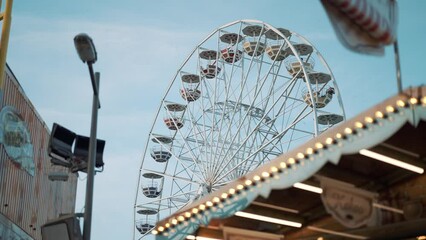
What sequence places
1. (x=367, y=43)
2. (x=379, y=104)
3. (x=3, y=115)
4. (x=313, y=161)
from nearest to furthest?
(x=367, y=43), (x=379, y=104), (x=313, y=161), (x=3, y=115)

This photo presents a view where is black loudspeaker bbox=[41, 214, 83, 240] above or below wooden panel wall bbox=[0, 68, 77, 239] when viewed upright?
below

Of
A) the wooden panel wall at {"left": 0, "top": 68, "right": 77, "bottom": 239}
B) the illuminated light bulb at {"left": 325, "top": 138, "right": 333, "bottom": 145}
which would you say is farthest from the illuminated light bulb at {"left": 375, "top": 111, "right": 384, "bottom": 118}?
the wooden panel wall at {"left": 0, "top": 68, "right": 77, "bottom": 239}

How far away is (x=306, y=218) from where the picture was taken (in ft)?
28.5

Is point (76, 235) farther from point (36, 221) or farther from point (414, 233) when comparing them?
point (36, 221)

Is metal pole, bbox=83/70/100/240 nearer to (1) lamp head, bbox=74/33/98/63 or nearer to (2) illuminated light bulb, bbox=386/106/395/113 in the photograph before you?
(1) lamp head, bbox=74/33/98/63

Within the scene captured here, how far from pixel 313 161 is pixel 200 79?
91.9ft

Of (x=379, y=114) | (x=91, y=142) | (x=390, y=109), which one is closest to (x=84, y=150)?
(x=91, y=142)

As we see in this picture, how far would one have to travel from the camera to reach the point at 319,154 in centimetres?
689

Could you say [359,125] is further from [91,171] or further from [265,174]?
[91,171]

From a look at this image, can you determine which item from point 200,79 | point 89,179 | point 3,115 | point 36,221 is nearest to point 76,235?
point 89,179

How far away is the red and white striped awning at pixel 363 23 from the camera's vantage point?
5.51 m

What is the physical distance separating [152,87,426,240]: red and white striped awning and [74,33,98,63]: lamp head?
7.88 ft

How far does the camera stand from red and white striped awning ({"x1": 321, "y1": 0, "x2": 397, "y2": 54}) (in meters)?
5.51

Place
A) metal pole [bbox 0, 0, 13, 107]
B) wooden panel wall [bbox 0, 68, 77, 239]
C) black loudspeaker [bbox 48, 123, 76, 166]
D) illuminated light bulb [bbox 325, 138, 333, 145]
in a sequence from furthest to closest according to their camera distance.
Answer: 1. wooden panel wall [bbox 0, 68, 77, 239]
2. metal pole [bbox 0, 0, 13, 107]
3. black loudspeaker [bbox 48, 123, 76, 166]
4. illuminated light bulb [bbox 325, 138, 333, 145]
